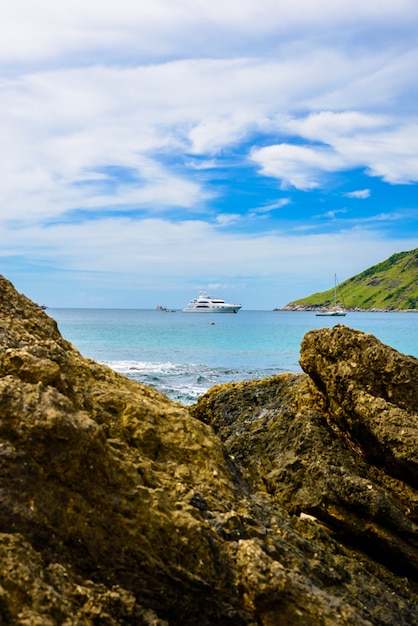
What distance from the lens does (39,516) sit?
4371 millimetres

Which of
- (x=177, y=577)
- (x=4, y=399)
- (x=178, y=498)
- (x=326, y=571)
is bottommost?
(x=326, y=571)

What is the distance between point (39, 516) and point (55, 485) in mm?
263

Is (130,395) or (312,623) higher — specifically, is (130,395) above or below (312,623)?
above

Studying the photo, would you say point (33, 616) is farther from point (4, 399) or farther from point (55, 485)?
point (4, 399)

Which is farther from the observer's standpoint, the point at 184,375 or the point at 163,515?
the point at 184,375

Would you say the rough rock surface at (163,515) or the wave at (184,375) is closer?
the rough rock surface at (163,515)

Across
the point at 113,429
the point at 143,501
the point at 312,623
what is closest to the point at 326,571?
the point at 312,623

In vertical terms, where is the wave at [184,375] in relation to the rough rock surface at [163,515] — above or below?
below

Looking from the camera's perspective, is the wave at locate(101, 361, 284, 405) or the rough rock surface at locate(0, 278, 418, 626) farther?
the wave at locate(101, 361, 284, 405)

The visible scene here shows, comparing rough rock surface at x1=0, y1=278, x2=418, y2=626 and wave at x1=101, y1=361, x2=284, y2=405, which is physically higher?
rough rock surface at x1=0, y1=278, x2=418, y2=626

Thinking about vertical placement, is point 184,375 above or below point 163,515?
below

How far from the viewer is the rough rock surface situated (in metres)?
4.33

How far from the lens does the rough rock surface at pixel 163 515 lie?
14.2 feet

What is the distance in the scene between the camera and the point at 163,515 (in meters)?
4.84
